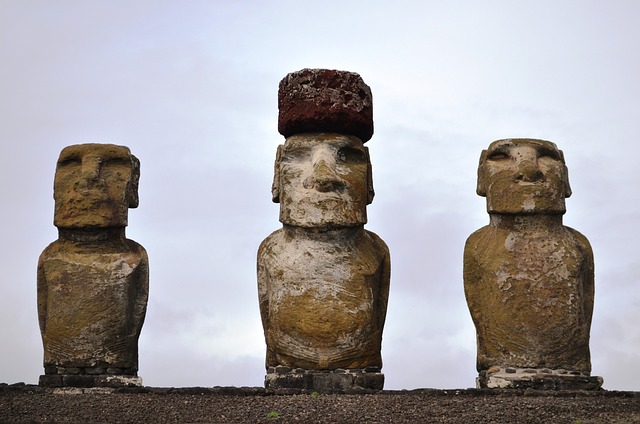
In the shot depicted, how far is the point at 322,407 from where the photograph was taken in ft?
49.8

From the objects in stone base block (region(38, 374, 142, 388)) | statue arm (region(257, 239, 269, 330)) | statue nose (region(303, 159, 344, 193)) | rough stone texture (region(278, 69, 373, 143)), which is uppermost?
rough stone texture (region(278, 69, 373, 143))

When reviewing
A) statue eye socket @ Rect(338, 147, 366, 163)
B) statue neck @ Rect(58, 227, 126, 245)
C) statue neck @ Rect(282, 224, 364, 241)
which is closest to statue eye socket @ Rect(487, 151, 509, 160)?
statue eye socket @ Rect(338, 147, 366, 163)

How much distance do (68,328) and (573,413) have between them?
21.5 feet

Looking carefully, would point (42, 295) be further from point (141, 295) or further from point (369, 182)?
point (369, 182)

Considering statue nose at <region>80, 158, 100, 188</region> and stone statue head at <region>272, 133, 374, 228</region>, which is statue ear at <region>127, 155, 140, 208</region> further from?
stone statue head at <region>272, 133, 374, 228</region>

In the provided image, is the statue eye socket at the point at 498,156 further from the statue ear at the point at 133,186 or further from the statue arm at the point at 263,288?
the statue ear at the point at 133,186

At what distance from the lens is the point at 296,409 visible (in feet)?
49.4

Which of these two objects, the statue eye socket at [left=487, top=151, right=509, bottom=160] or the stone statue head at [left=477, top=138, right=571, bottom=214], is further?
the statue eye socket at [left=487, top=151, right=509, bottom=160]

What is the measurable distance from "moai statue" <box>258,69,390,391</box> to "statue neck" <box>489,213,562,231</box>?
5.20 feet

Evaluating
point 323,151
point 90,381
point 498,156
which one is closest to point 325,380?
point 323,151

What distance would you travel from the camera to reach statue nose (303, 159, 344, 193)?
675 inches

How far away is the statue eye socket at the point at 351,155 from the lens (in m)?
17.5

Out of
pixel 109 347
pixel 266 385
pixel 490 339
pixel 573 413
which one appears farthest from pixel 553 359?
pixel 109 347

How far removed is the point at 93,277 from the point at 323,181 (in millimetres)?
3252
